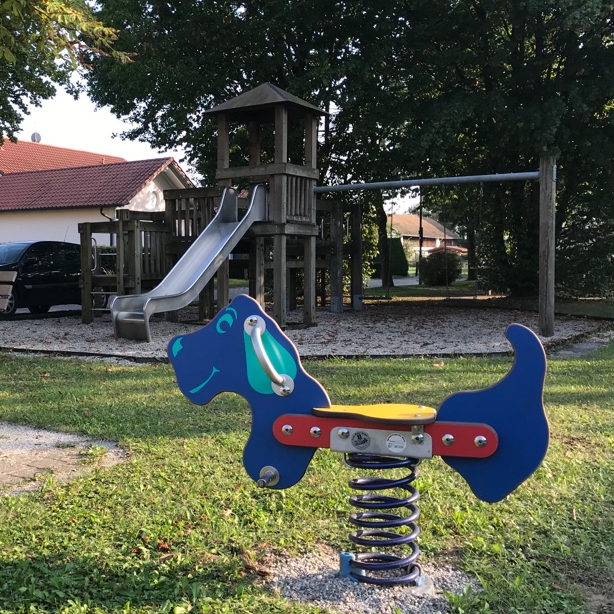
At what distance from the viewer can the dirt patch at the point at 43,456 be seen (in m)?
4.00

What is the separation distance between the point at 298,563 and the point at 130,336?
739 cm

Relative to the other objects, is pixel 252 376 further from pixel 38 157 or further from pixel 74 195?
pixel 38 157

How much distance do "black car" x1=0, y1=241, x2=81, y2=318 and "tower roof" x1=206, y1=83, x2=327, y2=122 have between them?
4976 millimetres

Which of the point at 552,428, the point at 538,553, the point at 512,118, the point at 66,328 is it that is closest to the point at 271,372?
the point at 538,553

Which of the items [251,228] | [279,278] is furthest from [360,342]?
[251,228]

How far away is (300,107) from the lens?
1201 cm

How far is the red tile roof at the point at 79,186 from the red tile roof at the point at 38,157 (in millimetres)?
2401

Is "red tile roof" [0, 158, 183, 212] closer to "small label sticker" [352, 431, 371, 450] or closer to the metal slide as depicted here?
the metal slide

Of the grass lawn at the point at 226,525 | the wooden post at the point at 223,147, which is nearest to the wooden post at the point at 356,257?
the wooden post at the point at 223,147

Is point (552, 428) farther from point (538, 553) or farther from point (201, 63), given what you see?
point (201, 63)

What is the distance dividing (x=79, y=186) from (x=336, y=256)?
724 inches

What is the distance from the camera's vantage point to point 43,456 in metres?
4.41

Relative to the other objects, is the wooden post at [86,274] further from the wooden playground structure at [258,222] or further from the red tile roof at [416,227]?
the red tile roof at [416,227]

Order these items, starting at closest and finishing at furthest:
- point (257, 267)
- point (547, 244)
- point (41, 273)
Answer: point (547, 244)
point (257, 267)
point (41, 273)
